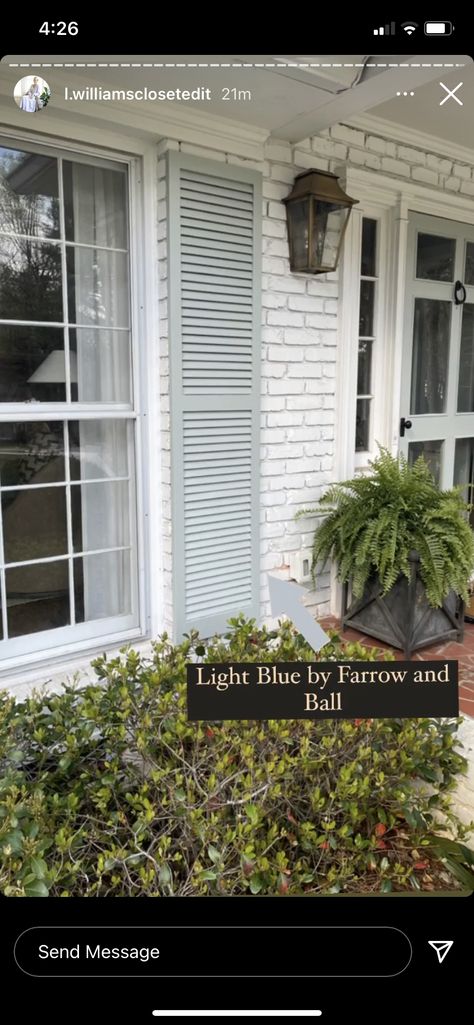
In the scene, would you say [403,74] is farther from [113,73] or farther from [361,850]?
[361,850]

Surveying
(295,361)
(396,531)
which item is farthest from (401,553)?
(295,361)

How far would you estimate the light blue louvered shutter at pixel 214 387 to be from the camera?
1874 mm

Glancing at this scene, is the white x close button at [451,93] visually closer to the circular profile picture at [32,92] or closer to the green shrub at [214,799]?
the circular profile picture at [32,92]

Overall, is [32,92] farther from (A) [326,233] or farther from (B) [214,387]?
(A) [326,233]

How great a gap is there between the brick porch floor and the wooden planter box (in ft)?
0.10

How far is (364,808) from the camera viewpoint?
99cm
